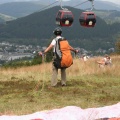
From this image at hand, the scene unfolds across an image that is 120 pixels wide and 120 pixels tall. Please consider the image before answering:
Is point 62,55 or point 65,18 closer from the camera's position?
point 62,55

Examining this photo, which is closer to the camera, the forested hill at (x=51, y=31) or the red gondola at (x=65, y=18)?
the red gondola at (x=65, y=18)

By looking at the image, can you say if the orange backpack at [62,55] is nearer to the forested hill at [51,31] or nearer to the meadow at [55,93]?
the meadow at [55,93]

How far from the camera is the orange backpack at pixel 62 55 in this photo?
34.3ft

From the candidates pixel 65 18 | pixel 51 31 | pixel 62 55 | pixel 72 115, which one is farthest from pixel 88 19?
pixel 51 31

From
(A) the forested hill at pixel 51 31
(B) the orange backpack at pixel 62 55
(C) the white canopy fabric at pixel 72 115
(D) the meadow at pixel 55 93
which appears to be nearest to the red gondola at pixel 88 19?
(D) the meadow at pixel 55 93

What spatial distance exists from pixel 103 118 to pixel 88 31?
145750 mm

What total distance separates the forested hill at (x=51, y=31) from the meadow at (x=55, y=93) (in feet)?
345

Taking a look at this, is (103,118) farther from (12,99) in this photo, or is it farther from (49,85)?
(49,85)

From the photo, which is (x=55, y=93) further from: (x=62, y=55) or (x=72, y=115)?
(x=72, y=115)

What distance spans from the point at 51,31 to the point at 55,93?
476 ft

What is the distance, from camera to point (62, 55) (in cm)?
1046

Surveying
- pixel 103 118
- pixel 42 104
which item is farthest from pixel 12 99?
pixel 103 118

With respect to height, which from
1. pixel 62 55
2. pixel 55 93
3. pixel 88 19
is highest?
pixel 88 19

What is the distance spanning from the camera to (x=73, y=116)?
18.1 feet
